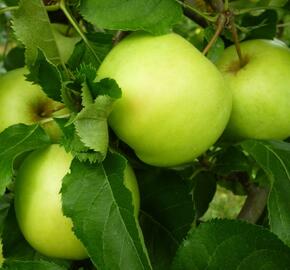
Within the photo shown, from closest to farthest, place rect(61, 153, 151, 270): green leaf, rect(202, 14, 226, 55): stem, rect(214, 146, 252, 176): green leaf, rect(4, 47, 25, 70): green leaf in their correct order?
rect(61, 153, 151, 270): green leaf → rect(202, 14, 226, 55): stem → rect(214, 146, 252, 176): green leaf → rect(4, 47, 25, 70): green leaf

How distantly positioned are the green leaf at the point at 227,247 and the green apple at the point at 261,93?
0.72 ft

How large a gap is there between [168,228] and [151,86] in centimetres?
34

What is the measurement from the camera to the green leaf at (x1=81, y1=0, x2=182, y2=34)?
35.3 inches

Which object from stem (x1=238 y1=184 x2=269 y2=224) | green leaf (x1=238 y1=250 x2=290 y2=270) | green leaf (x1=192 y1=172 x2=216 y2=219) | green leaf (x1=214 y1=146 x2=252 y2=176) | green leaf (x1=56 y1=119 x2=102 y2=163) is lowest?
green leaf (x1=192 y1=172 x2=216 y2=219)

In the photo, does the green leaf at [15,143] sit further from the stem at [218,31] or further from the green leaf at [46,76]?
the stem at [218,31]

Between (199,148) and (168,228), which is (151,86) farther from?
(168,228)

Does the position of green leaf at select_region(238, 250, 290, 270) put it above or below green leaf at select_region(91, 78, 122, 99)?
below

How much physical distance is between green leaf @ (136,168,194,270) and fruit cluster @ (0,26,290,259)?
0.14 m

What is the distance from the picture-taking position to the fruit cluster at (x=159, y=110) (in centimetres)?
84

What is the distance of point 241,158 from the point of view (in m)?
1.31

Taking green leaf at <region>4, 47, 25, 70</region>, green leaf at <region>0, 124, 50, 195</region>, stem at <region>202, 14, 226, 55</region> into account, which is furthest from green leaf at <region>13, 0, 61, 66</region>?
green leaf at <region>4, 47, 25, 70</region>

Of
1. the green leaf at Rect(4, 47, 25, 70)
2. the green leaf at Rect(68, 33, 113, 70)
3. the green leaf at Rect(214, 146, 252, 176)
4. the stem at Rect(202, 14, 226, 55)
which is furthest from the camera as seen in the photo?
the green leaf at Rect(4, 47, 25, 70)

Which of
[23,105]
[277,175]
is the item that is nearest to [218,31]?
[277,175]

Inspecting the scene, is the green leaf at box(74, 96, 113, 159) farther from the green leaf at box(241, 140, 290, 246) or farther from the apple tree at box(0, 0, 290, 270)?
the green leaf at box(241, 140, 290, 246)
